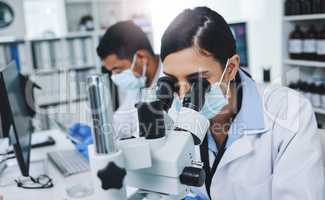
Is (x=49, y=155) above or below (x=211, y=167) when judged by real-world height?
below

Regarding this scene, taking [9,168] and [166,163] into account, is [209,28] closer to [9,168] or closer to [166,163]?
[166,163]

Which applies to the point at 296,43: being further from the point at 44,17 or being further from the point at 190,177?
the point at 44,17

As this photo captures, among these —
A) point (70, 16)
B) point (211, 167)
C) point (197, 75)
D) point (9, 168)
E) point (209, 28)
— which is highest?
point (70, 16)

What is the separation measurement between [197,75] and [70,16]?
255cm

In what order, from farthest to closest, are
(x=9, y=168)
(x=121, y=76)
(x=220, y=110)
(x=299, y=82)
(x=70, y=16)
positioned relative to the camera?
1. (x=70, y=16)
2. (x=299, y=82)
3. (x=121, y=76)
4. (x=9, y=168)
5. (x=220, y=110)

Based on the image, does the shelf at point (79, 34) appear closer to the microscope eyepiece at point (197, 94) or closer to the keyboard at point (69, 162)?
the keyboard at point (69, 162)

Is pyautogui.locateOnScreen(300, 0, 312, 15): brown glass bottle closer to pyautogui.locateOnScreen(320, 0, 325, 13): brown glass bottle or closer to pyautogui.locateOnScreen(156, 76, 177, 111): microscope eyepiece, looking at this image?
pyautogui.locateOnScreen(320, 0, 325, 13): brown glass bottle

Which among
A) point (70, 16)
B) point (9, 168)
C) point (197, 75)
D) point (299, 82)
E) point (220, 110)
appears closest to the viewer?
point (197, 75)

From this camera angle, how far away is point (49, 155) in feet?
4.76

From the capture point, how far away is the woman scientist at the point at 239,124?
29.8 inches

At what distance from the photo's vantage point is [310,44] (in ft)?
6.97

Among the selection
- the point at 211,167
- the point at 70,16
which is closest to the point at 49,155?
the point at 211,167

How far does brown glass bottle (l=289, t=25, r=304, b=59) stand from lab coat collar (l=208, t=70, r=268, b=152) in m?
1.46

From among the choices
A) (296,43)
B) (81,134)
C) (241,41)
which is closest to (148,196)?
(241,41)
